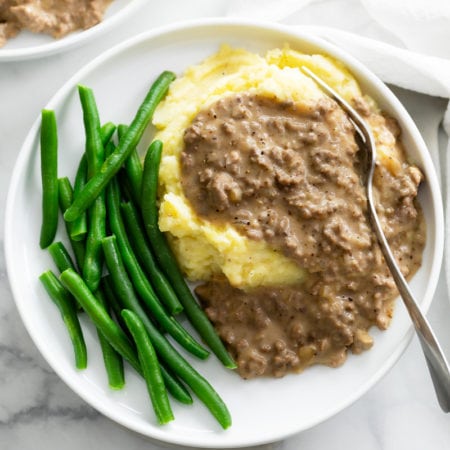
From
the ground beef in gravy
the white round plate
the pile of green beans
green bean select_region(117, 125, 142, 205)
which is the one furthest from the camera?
the white round plate

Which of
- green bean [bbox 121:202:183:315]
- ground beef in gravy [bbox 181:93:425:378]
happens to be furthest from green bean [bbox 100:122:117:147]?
ground beef in gravy [bbox 181:93:425:378]

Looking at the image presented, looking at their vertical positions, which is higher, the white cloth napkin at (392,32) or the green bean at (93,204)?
the white cloth napkin at (392,32)

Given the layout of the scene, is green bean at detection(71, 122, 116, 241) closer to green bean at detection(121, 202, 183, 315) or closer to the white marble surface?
green bean at detection(121, 202, 183, 315)

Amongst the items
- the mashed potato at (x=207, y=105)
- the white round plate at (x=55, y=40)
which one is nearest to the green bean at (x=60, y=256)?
the mashed potato at (x=207, y=105)

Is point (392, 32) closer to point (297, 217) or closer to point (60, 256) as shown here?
point (297, 217)

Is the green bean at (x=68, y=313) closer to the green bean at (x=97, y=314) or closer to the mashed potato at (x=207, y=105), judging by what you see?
the green bean at (x=97, y=314)

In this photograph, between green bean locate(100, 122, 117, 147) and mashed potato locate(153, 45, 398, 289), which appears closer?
mashed potato locate(153, 45, 398, 289)

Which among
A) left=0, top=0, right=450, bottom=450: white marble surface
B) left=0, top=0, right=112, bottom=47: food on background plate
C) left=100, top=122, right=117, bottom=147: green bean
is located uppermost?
left=0, top=0, right=112, bottom=47: food on background plate
